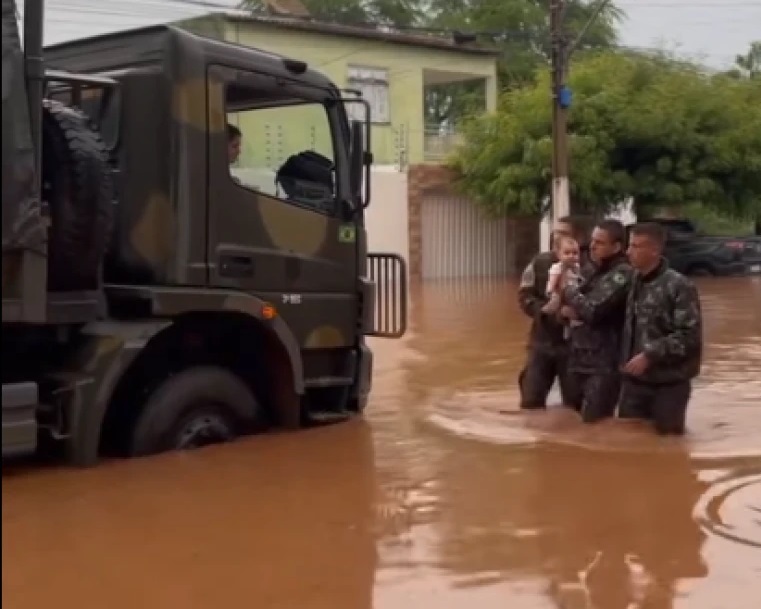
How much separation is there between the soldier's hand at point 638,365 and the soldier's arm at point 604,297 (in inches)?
17.5

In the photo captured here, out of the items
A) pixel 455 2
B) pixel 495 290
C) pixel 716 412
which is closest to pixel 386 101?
pixel 495 290

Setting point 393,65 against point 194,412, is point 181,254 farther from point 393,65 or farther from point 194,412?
point 393,65

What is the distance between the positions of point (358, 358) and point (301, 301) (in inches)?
29.2

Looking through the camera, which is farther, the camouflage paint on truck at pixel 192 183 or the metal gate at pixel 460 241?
the metal gate at pixel 460 241

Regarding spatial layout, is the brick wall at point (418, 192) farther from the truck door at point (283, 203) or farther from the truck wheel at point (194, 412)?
the truck wheel at point (194, 412)

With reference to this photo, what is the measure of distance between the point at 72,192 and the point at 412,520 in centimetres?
238

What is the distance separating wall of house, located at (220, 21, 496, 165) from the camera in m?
31.8

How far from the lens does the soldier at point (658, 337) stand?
8.40 meters

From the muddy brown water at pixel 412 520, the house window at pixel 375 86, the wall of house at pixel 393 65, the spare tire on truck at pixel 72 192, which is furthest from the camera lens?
the house window at pixel 375 86

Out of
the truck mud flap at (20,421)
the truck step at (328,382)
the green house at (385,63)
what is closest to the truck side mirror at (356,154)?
the truck step at (328,382)

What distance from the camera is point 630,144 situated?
97.1 ft

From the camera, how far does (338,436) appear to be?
8.89 metres

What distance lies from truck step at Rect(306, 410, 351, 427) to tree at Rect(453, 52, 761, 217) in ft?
66.1

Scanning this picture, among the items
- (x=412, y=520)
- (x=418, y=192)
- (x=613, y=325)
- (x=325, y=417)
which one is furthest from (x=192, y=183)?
(x=418, y=192)
